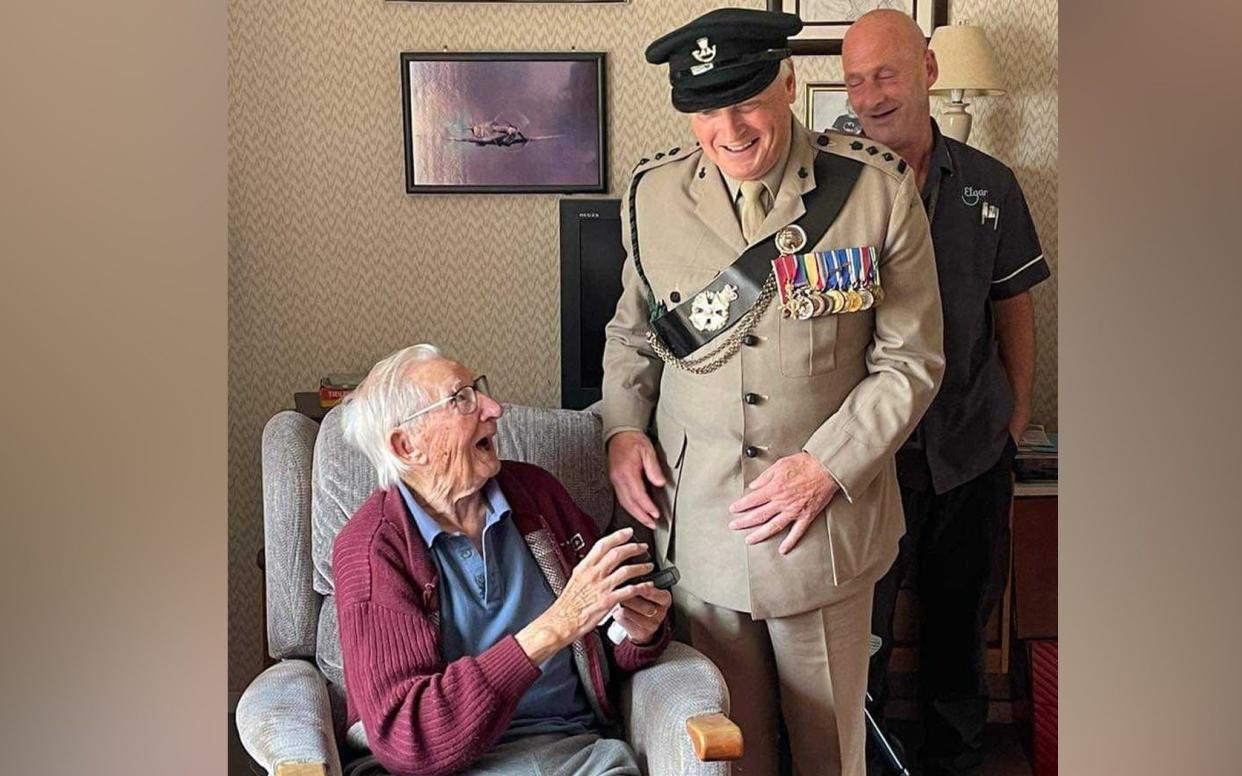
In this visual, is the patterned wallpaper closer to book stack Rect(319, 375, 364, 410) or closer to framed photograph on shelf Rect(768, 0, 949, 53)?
framed photograph on shelf Rect(768, 0, 949, 53)

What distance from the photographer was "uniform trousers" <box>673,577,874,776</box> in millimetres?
1582

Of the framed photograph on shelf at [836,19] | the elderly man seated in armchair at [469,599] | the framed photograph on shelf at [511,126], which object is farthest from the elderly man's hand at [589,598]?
the framed photograph on shelf at [836,19]

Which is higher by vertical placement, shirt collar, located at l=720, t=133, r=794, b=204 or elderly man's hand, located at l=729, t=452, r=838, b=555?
shirt collar, located at l=720, t=133, r=794, b=204

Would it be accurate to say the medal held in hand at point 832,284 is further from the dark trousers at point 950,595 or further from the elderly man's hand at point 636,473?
the dark trousers at point 950,595

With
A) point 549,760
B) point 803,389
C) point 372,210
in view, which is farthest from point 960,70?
point 549,760

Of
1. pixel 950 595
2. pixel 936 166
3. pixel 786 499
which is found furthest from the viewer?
pixel 950 595

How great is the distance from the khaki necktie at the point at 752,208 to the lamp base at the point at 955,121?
4.03 feet

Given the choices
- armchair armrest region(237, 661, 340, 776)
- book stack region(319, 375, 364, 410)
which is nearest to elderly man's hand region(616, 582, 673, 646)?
armchair armrest region(237, 661, 340, 776)

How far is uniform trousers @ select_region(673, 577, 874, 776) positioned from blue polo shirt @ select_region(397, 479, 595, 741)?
0.60ft

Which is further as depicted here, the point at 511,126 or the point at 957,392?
the point at 511,126

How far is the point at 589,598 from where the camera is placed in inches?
59.1

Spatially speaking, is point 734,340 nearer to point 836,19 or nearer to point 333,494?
point 333,494

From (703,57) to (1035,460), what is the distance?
148 centimetres

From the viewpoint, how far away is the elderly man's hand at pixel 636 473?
164 cm
